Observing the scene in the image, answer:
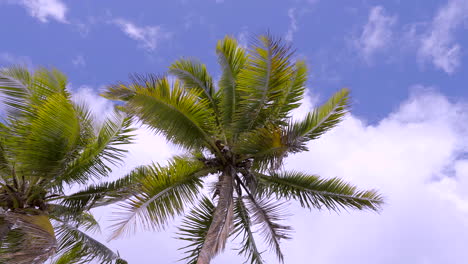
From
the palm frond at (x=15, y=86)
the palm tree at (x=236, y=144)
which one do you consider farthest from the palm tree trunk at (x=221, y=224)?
the palm frond at (x=15, y=86)

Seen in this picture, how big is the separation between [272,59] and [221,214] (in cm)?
339

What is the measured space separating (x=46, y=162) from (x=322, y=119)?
5.70 m

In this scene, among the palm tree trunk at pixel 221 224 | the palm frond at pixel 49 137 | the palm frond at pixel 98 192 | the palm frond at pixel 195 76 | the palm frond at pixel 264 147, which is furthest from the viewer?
the palm frond at pixel 195 76

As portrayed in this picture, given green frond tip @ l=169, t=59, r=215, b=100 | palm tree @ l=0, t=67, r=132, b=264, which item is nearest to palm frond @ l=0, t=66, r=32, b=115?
palm tree @ l=0, t=67, r=132, b=264

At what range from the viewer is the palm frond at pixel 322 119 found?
10383mm

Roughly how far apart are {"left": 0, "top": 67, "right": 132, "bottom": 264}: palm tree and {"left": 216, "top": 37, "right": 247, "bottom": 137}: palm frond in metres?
2.35

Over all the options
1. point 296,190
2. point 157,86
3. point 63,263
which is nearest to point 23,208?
point 63,263

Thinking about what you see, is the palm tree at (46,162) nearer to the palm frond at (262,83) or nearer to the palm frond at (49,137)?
the palm frond at (49,137)

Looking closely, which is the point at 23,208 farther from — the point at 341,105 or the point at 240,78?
the point at 341,105

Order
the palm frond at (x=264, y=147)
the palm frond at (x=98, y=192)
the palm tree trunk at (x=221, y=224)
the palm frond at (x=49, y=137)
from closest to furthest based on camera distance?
the palm tree trunk at (x=221, y=224)
the palm frond at (x=49, y=137)
the palm frond at (x=264, y=147)
the palm frond at (x=98, y=192)

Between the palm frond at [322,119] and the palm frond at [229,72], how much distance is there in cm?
176

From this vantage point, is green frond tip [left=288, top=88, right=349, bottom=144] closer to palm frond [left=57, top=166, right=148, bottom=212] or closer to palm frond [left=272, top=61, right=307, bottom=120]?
palm frond [left=272, top=61, right=307, bottom=120]

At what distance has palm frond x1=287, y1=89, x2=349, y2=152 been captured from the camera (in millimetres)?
10383

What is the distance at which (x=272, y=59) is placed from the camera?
403 inches
